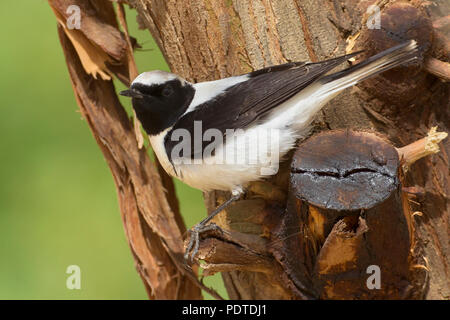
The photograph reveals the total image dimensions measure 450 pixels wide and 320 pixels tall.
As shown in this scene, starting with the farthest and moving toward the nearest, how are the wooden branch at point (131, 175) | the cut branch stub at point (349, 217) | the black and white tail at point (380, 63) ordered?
1. the wooden branch at point (131, 175)
2. the black and white tail at point (380, 63)
3. the cut branch stub at point (349, 217)

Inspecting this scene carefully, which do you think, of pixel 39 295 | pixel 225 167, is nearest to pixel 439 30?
pixel 225 167

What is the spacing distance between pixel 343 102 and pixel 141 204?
83 cm

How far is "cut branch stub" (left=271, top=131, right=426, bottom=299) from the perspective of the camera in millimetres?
1515

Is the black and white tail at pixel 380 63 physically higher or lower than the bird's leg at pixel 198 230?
higher

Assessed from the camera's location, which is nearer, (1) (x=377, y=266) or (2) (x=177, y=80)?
(1) (x=377, y=266)

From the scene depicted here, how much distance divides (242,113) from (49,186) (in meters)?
1.82

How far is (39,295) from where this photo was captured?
288cm

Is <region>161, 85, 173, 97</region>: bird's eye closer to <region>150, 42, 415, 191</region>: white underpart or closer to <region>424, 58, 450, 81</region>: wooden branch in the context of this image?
<region>150, 42, 415, 191</region>: white underpart

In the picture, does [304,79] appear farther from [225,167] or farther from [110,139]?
[110,139]

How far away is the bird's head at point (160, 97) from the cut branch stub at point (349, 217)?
404 millimetres

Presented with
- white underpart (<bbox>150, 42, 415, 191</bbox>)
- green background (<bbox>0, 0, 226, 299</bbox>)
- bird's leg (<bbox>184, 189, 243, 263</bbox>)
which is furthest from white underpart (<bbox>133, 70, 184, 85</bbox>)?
green background (<bbox>0, 0, 226, 299</bbox>)

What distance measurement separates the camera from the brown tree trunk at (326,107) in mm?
1690

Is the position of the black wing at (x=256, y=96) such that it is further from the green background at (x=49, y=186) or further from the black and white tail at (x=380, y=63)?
the green background at (x=49, y=186)

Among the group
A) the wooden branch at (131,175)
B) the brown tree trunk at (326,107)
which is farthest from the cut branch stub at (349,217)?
the wooden branch at (131,175)
